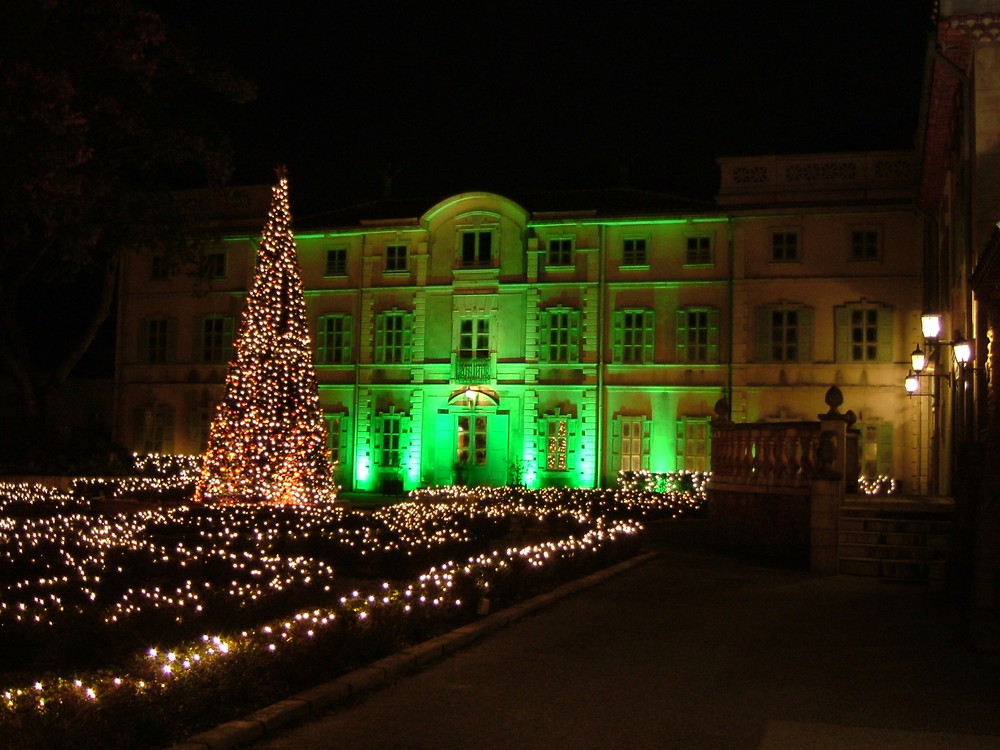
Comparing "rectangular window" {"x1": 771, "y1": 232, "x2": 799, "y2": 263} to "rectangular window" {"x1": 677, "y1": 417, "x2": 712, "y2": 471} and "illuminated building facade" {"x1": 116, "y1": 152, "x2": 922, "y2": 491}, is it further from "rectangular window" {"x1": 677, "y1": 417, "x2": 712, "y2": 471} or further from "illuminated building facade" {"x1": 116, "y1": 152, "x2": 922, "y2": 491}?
"rectangular window" {"x1": 677, "y1": 417, "x2": 712, "y2": 471}

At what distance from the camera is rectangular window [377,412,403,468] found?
40.5 meters

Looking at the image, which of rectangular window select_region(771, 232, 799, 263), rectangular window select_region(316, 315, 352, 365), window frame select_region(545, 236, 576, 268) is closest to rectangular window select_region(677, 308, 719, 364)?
rectangular window select_region(771, 232, 799, 263)

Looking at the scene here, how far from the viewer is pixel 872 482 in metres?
31.5

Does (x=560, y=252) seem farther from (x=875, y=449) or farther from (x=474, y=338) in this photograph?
(x=875, y=449)

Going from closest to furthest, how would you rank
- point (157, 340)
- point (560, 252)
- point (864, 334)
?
point (864, 334), point (560, 252), point (157, 340)

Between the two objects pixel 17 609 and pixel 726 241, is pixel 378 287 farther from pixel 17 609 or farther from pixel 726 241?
pixel 17 609

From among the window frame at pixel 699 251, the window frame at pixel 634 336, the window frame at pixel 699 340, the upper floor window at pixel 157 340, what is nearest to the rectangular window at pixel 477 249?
the window frame at pixel 634 336

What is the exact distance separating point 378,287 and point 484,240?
418 centimetres

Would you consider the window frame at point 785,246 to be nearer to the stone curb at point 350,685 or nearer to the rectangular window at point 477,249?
the rectangular window at point 477,249

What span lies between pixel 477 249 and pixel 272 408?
582 inches

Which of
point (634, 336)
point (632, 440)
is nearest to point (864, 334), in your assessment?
point (634, 336)

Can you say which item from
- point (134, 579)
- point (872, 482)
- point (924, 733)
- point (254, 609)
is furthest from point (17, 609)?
point (872, 482)

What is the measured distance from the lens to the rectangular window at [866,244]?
35.4 metres

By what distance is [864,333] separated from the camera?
35625 millimetres
